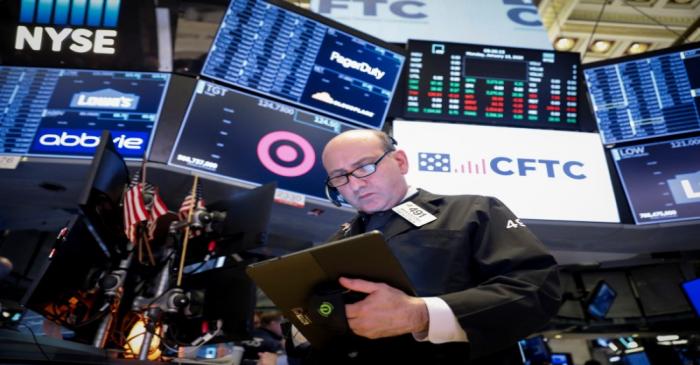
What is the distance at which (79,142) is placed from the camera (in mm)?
2818

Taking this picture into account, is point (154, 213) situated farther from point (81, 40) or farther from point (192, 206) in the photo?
point (81, 40)

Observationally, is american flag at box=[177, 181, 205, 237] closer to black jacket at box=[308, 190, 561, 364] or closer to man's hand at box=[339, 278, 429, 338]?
black jacket at box=[308, 190, 561, 364]

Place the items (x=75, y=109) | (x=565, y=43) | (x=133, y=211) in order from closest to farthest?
1. (x=133, y=211)
2. (x=75, y=109)
3. (x=565, y=43)

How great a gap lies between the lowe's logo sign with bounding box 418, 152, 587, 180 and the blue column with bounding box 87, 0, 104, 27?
101 inches

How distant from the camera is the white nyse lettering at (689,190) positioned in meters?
3.41

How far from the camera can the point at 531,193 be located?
11.2 feet

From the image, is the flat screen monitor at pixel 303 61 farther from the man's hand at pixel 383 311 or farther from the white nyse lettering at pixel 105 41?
the man's hand at pixel 383 311

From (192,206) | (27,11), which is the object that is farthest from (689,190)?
(27,11)

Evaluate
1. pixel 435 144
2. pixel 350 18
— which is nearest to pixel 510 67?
pixel 435 144

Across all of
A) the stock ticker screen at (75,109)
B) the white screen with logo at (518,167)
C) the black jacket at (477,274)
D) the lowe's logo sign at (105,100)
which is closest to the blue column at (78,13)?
the stock ticker screen at (75,109)

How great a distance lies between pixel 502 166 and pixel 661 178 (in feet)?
4.08

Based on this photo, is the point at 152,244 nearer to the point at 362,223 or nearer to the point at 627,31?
the point at 362,223

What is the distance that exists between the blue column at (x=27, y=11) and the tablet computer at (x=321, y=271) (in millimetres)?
3238

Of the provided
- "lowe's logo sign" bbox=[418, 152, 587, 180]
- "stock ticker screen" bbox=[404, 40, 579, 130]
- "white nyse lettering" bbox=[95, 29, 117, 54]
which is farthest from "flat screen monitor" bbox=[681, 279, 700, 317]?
"white nyse lettering" bbox=[95, 29, 117, 54]
